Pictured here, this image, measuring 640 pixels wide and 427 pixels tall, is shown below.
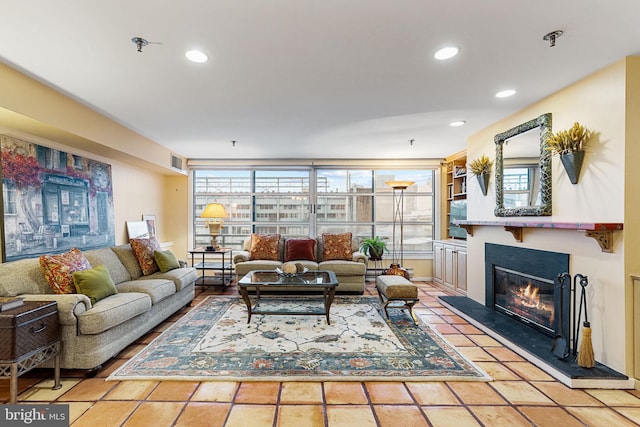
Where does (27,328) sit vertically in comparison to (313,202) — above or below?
below

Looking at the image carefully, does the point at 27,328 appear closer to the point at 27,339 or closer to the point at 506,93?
the point at 27,339

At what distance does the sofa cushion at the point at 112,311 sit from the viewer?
7.87 ft

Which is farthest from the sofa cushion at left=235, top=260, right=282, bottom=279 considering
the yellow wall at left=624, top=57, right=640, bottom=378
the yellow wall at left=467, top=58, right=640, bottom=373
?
the yellow wall at left=624, top=57, right=640, bottom=378

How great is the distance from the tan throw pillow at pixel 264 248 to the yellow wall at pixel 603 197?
377cm

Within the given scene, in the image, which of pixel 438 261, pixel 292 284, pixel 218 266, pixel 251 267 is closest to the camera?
pixel 292 284

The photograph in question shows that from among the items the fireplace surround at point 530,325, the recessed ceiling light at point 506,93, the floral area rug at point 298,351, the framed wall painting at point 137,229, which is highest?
the recessed ceiling light at point 506,93

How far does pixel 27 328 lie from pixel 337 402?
2.08 metres

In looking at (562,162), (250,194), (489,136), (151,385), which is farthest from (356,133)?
(151,385)

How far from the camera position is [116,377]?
2408mm

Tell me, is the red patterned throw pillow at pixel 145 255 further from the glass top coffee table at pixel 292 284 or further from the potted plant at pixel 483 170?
the potted plant at pixel 483 170

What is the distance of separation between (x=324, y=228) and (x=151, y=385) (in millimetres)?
4380

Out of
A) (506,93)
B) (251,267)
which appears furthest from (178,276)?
(506,93)

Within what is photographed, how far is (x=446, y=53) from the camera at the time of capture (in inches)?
87.8

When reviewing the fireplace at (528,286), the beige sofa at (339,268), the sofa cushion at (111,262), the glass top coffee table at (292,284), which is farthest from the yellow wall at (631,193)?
the sofa cushion at (111,262)
